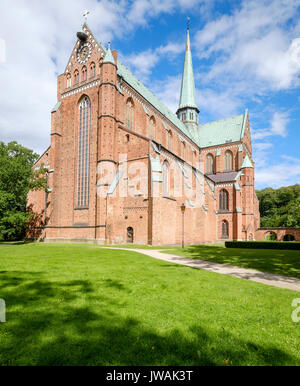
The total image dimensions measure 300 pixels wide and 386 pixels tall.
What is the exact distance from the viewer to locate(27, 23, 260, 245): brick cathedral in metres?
22.2

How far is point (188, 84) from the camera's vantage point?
4978cm

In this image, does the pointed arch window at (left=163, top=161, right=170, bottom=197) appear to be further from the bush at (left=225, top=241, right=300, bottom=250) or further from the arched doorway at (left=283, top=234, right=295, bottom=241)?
the arched doorway at (left=283, top=234, right=295, bottom=241)

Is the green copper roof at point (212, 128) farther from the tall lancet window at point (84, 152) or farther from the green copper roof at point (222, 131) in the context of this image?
the tall lancet window at point (84, 152)

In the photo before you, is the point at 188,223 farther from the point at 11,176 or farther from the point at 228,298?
the point at 228,298

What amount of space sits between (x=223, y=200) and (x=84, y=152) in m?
24.8

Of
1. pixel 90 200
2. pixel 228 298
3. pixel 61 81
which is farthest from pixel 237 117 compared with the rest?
pixel 228 298

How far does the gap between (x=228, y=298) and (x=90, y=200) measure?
20.4m

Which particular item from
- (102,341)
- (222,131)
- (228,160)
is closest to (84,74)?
A: (102,341)

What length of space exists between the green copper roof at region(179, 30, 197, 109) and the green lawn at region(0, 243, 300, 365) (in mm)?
48902

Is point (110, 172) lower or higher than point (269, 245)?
higher

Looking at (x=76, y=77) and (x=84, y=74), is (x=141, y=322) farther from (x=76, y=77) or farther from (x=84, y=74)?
(x=76, y=77)

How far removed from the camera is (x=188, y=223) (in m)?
26.1

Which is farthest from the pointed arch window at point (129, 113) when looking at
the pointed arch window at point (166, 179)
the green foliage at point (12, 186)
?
the green foliage at point (12, 186)

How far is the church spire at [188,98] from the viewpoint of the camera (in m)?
49.8
